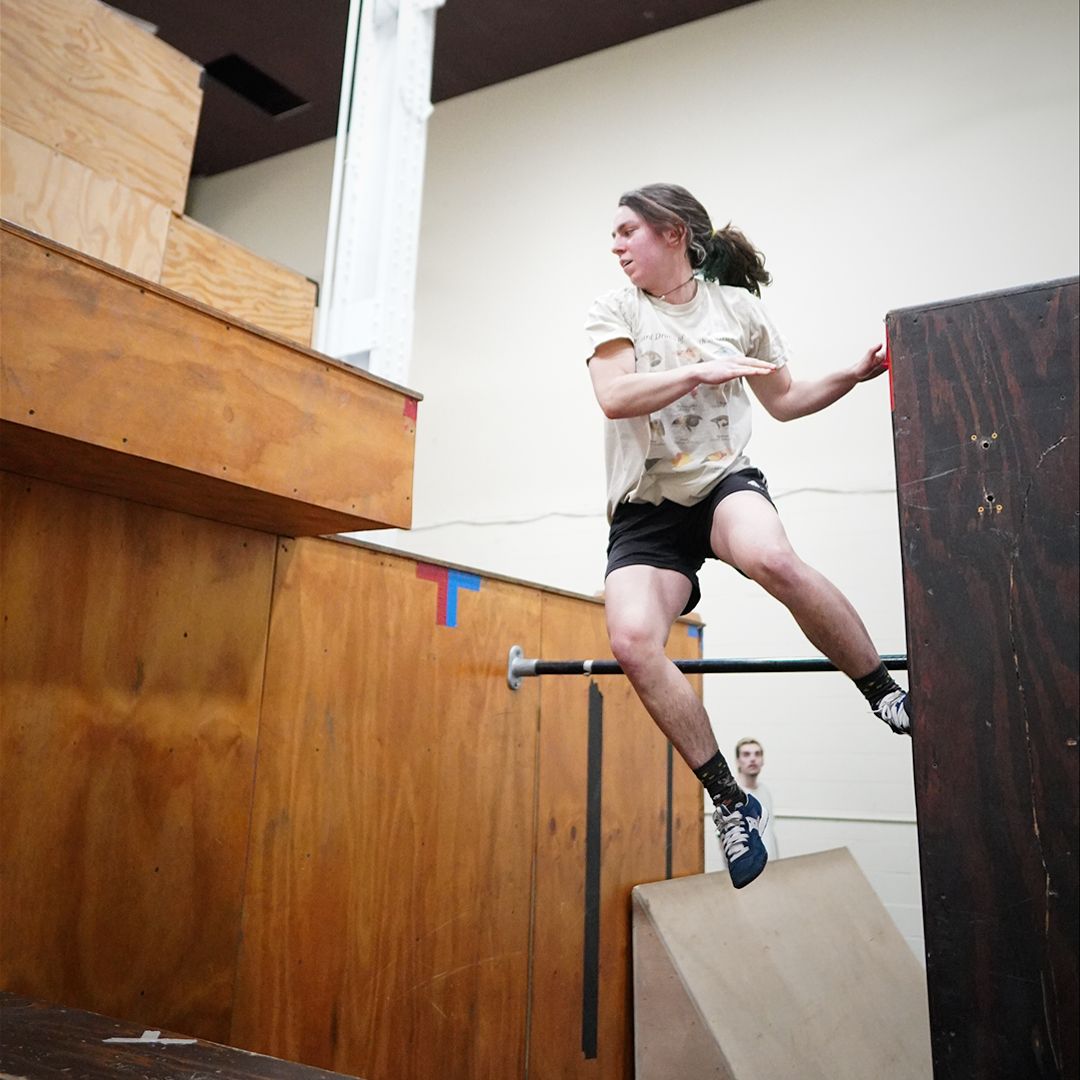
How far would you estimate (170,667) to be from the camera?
2.02m

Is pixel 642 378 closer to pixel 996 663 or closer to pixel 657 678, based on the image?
pixel 657 678

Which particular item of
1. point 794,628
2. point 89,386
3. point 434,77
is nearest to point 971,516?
point 89,386

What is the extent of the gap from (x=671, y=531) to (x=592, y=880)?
1.41 meters

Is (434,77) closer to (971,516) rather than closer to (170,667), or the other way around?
(170,667)

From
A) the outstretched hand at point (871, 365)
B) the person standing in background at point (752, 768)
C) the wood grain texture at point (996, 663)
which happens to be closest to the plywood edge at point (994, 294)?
the wood grain texture at point (996, 663)

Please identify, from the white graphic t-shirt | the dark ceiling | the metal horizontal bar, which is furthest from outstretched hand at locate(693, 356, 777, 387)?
the dark ceiling

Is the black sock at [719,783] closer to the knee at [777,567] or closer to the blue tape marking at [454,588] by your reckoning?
the knee at [777,567]

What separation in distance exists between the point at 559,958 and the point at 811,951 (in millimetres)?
831

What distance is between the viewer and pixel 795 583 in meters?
1.74

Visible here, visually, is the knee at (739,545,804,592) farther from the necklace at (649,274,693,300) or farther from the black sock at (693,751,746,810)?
the necklace at (649,274,693,300)

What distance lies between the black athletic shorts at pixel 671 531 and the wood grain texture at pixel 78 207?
4.24ft

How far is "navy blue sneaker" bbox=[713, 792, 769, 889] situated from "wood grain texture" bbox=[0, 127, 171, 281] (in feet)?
5.77

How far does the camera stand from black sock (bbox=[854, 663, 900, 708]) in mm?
1794

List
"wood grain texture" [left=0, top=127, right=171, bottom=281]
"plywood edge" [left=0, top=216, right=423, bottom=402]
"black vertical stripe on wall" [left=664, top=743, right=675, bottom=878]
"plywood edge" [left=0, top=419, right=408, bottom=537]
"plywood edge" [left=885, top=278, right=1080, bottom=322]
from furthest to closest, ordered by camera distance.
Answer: "black vertical stripe on wall" [left=664, top=743, right=675, bottom=878], "wood grain texture" [left=0, top=127, right=171, bottom=281], "plywood edge" [left=0, top=419, right=408, bottom=537], "plywood edge" [left=0, top=216, right=423, bottom=402], "plywood edge" [left=885, top=278, right=1080, bottom=322]
